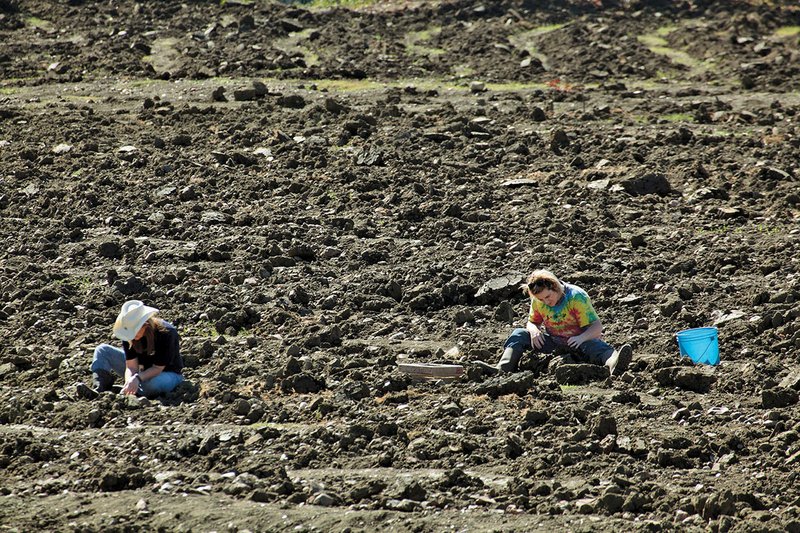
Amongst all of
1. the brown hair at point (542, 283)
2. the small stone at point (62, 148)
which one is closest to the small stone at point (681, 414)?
the brown hair at point (542, 283)

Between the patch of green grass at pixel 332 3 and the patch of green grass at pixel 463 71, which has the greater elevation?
the patch of green grass at pixel 332 3

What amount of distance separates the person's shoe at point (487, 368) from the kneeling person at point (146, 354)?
2497 millimetres

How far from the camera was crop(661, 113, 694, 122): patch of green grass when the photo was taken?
20.0 m

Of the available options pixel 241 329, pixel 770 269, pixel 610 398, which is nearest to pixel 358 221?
pixel 241 329

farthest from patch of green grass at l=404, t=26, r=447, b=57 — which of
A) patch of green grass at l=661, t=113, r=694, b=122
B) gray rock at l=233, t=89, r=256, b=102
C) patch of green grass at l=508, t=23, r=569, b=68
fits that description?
patch of green grass at l=661, t=113, r=694, b=122

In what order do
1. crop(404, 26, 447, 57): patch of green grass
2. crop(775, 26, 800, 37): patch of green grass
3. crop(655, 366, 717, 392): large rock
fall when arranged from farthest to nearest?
crop(775, 26, 800, 37): patch of green grass
crop(404, 26, 447, 57): patch of green grass
crop(655, 366, 717, 392): large rock

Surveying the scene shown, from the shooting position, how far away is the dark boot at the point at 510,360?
10.1m

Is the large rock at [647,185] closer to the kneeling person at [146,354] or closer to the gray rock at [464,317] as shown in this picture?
the gray rock at [464,317]

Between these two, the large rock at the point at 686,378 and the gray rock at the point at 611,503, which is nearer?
the gray rock at the point at 611,503

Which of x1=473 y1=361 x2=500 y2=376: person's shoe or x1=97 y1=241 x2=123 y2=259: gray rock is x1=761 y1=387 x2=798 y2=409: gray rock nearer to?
x1=473 y1=361 x2=500 y2=376: person's shoe

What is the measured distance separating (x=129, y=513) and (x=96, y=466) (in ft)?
2.94

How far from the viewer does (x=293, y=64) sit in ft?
82.1

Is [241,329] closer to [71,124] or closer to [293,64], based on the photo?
[71,124]

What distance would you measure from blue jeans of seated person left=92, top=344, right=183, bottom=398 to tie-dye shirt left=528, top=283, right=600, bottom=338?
3.10 metres
